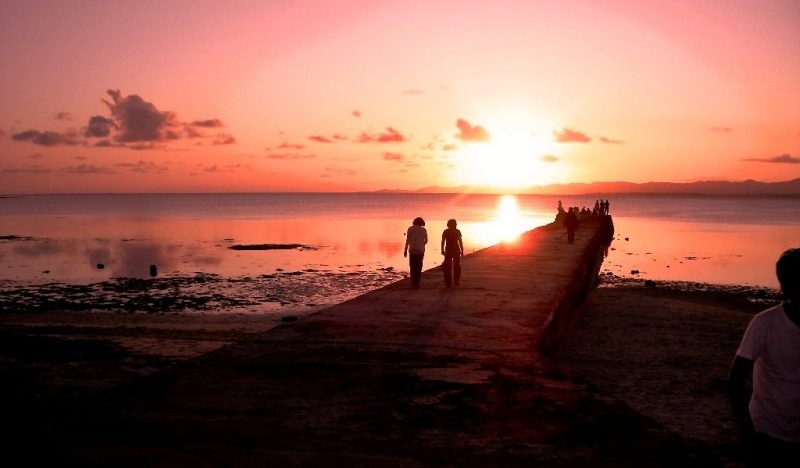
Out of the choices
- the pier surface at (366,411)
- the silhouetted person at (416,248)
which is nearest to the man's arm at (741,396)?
the pier surface at (366,411)

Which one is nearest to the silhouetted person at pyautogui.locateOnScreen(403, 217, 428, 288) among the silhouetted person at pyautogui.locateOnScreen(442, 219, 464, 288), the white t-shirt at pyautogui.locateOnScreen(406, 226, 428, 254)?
the white t-shirt at pyautogui.locateOnScreen(406, 226, 428, 254)

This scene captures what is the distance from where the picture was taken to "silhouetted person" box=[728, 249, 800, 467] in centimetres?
311

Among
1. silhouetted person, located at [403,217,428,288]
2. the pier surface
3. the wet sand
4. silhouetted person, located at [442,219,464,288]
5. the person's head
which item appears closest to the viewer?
the person's head

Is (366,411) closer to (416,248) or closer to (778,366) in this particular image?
(778,366)

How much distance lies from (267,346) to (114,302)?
60.6 ft

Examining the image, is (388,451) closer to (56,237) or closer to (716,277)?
(716,277)

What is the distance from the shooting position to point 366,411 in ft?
16.8

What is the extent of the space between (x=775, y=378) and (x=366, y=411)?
114 inches

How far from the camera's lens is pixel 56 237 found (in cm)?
5656

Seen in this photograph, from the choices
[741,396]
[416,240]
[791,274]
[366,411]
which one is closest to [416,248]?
[416,240]

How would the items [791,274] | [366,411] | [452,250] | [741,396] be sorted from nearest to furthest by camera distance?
[791,274] → [741,396] → [366,411] → [452,250]

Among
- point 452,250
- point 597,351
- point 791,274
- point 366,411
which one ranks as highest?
point 791,274

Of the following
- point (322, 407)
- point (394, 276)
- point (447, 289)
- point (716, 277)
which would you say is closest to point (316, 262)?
point (394, 276)

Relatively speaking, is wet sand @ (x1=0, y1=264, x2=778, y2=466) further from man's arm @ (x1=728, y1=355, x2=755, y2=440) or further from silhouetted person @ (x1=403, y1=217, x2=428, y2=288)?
silhouetted person @ (x1=403, y1=217, x2=428, y2=288)
